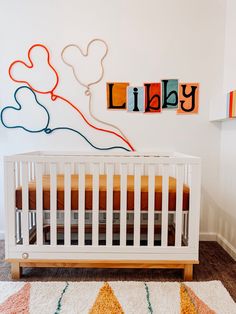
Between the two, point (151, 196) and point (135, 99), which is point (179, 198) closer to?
point (151, 196)

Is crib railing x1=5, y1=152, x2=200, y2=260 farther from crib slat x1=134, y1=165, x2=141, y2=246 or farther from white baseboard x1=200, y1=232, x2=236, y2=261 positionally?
white baseboard x1=200, y1=232, x2=236, y2=261

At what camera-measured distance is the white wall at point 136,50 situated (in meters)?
1.95

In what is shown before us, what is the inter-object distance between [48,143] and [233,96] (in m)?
1.43

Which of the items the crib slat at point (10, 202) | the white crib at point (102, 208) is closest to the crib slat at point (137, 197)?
the white crib at point (102, 208)

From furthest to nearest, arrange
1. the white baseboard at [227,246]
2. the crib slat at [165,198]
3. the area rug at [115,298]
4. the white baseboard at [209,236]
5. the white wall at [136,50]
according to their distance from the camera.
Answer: the white baseboard at [209,236]
the white wall at [136,50]
the white baseboard at [227,246]
the crib slat at [165,198]
the area rug at [115,298]

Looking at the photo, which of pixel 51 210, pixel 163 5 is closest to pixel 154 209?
pixel 51 210

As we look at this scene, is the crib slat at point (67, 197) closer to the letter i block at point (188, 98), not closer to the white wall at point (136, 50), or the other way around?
the white wall at point (136, 50)

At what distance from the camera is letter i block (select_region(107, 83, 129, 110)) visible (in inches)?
78.7

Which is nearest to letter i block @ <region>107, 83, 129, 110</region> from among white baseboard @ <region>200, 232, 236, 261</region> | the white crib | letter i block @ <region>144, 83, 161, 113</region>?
letter i block @ <region>144, 83, 161, 113</region>

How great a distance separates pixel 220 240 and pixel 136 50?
167 cm

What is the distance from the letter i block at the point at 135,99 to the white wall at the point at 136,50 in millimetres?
58

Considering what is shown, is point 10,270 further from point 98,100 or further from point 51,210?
→ point 98,100

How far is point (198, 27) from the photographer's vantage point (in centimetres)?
197

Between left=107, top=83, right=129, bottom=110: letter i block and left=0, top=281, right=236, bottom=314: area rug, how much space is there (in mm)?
1281
